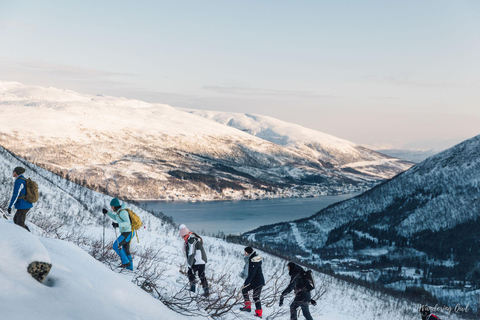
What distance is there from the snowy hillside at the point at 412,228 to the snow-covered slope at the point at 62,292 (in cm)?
5658

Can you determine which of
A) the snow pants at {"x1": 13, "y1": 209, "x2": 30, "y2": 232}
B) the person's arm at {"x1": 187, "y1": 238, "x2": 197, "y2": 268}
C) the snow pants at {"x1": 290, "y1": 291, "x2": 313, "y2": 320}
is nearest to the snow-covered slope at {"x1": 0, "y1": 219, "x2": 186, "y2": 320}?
the person's arm at {"x1": 187, "y1": 238, "x2": 197, "y2": 268}

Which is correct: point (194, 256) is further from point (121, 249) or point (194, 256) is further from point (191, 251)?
point (121, 249)

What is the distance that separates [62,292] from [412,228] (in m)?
88.9

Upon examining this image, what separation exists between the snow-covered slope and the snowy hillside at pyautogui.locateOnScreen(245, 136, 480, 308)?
186 ft

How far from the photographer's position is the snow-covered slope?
13.7 ft

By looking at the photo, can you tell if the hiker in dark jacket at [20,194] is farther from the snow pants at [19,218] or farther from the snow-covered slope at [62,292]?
the snow-covered slope at [62,292]

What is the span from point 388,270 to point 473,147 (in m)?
51.0

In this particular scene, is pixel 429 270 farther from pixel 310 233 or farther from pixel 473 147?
pixel 473 147

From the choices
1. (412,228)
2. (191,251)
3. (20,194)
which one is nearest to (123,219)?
(191,251)

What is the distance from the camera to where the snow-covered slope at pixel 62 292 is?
419 cm

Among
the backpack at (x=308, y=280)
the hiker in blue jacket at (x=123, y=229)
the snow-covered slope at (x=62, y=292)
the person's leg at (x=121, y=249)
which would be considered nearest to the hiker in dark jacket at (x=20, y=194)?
the hiker in blue jacket at (x=123, y=229)

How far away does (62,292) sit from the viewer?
181 inches

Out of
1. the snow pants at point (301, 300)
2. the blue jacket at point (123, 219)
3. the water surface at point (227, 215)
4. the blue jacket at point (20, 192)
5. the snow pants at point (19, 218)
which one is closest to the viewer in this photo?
the snow pants at point (19, 218)

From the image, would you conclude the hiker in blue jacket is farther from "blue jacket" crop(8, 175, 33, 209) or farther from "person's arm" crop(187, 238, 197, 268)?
"blue jacket" crop(8, 175, 33, 209)
